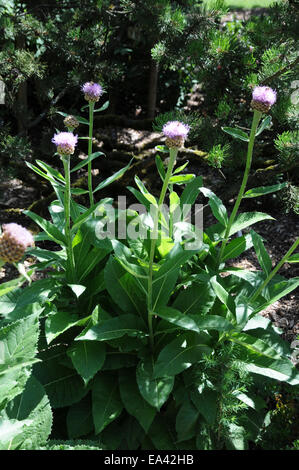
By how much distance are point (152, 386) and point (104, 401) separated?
0.23 m

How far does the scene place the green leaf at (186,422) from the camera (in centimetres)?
193

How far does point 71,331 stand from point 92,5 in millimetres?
2462

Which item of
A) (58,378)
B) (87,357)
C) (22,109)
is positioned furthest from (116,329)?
(22,109)

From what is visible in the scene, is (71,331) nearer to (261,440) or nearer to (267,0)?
(261,440)

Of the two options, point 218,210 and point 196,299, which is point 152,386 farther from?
point 218,210

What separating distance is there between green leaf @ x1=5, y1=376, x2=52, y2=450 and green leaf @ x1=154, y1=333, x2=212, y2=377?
1.44ft

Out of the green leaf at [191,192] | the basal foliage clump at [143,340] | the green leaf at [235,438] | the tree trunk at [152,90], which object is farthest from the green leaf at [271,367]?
the tree trunk at [152,90]

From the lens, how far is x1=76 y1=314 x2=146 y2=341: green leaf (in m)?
1.88

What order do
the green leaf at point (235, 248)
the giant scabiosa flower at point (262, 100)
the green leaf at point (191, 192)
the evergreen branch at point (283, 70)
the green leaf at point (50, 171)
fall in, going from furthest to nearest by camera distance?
the evergreen branch at point (283, 70) < the green leaf at point (191, 192) < the green leaf at point (235, 248) < the green leaf at point (50, 171) < the giant scabiosa flower at point (262, 100)

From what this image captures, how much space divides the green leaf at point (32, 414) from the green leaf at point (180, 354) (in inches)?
17.3

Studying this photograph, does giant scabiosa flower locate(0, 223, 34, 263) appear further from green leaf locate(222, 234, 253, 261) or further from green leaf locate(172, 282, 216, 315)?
green leaf locate(222, 234, 253, 261)

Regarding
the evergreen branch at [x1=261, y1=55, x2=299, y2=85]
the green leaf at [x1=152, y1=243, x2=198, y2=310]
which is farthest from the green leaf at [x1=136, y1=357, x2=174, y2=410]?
the evergreen branch at [x1=261, y1=55, x2=299, y2=85]

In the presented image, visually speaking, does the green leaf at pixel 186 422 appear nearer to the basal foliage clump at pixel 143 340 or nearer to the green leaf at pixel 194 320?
the basal foliage clump at pixel 143 340

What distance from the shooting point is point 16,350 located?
1.74 metres
